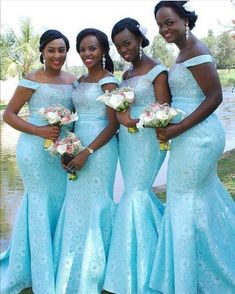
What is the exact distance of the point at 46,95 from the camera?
4.40 metres

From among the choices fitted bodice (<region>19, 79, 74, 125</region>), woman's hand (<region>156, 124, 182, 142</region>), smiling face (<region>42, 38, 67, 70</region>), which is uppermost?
smiling face (<region>42, 38, 67, 70</region>)

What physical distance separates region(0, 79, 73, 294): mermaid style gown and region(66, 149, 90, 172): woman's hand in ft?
1.25

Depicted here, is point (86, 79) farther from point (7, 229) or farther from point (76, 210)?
point (7, 229)

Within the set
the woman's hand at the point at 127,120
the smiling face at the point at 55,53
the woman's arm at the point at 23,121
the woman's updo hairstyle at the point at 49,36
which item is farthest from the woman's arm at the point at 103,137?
the woman's updo hairstyle at the point at 49,36

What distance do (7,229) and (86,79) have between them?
9.95 feet

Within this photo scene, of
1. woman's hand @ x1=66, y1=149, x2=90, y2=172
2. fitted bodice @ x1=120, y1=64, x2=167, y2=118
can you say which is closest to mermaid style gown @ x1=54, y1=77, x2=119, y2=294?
woman's hand @ x1=66, y1=149, x2=90, y2=172

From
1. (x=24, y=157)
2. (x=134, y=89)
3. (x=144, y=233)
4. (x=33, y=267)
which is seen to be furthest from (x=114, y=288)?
(x=134, y=89)

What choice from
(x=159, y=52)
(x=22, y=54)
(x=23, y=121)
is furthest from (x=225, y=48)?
(x=23, y=121)

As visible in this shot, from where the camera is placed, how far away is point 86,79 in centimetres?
441

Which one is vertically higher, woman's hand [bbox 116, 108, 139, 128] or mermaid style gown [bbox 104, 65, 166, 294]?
woman's hand [bbox 116, 108, 139, 128]

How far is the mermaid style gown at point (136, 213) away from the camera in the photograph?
4.14 metres

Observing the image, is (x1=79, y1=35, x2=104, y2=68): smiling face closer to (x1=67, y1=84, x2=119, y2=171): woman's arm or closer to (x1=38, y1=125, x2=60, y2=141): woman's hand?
(x1=67, y1=84, x2=119, y2=171): woman's arm

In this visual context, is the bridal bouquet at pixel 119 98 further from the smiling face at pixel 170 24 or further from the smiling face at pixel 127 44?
the smiling face at pixel 170 24

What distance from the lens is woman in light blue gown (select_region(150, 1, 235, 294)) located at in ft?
12.5
